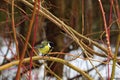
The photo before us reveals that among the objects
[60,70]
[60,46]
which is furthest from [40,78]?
[60,46]

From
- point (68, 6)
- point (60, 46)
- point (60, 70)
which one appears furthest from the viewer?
point (68, 6)

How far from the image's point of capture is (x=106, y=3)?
16.1 feet

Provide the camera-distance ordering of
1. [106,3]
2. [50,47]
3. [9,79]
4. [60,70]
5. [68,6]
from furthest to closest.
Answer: [106,3]
[68,6]
[60,70]
[9,79]
[50,47]

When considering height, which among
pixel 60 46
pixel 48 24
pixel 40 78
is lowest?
pixel 40 78

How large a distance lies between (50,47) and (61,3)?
2.37 meters

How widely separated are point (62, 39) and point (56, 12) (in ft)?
1.30

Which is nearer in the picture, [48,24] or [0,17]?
[0,17]

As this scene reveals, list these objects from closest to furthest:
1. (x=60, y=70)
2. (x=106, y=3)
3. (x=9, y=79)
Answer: (x=9, y=79) < (x=60, y=70) < (x=106, y=3)

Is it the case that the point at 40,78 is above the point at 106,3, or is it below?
below

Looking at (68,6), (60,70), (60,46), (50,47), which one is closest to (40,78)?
(60,70)

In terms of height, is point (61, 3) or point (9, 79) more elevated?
point (61, 3)

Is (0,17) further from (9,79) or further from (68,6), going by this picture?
(68,6)

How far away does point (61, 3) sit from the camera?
3703 mm

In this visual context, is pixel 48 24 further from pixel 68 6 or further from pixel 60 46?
pixel 68 6
